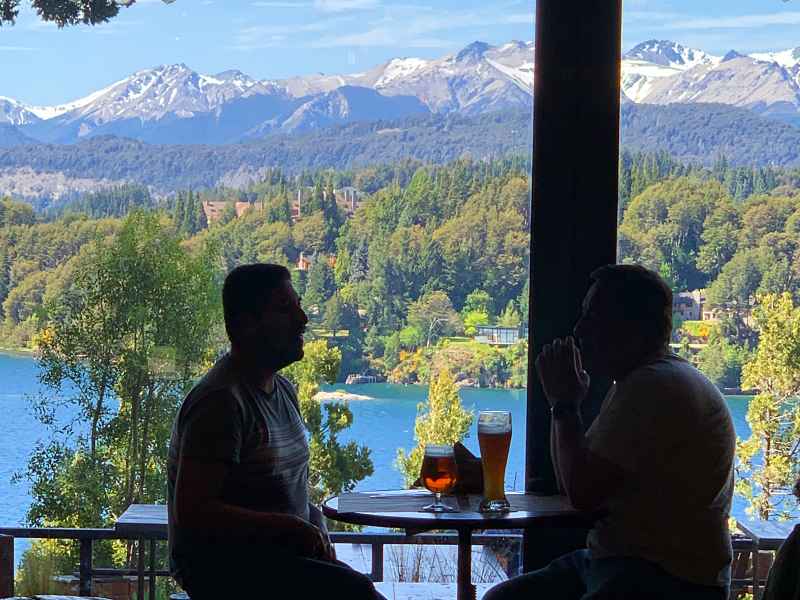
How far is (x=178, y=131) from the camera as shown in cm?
483

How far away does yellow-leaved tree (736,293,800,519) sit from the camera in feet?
15.8

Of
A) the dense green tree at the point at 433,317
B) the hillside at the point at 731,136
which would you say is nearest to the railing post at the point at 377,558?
the dense green tree at the point at 433,317

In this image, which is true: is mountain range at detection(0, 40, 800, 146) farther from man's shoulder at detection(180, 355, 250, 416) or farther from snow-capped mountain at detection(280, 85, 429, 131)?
man's shoulder at detection(180, 355, 250, 416)

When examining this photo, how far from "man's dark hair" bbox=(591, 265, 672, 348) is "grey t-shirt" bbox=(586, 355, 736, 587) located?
128 mm

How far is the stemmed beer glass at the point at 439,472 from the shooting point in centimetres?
257

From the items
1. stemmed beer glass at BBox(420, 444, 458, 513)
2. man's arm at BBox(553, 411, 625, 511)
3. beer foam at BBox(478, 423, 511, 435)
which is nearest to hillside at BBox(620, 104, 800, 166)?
beer foam at BBox(478, 423, 511, 435)

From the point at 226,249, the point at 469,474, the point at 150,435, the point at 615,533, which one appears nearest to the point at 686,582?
the point at 615,533

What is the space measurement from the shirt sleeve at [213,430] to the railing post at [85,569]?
172 cm

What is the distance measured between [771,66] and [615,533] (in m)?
2.74

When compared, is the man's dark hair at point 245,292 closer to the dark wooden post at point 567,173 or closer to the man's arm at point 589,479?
the man's arm at point 589,479

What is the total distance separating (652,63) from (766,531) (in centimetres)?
176

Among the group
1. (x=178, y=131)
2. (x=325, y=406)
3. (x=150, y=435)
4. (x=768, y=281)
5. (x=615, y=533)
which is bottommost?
(x=150, y=435)

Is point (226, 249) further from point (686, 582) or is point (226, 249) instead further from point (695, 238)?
point (686, 582)

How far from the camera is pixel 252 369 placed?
8.09ft
